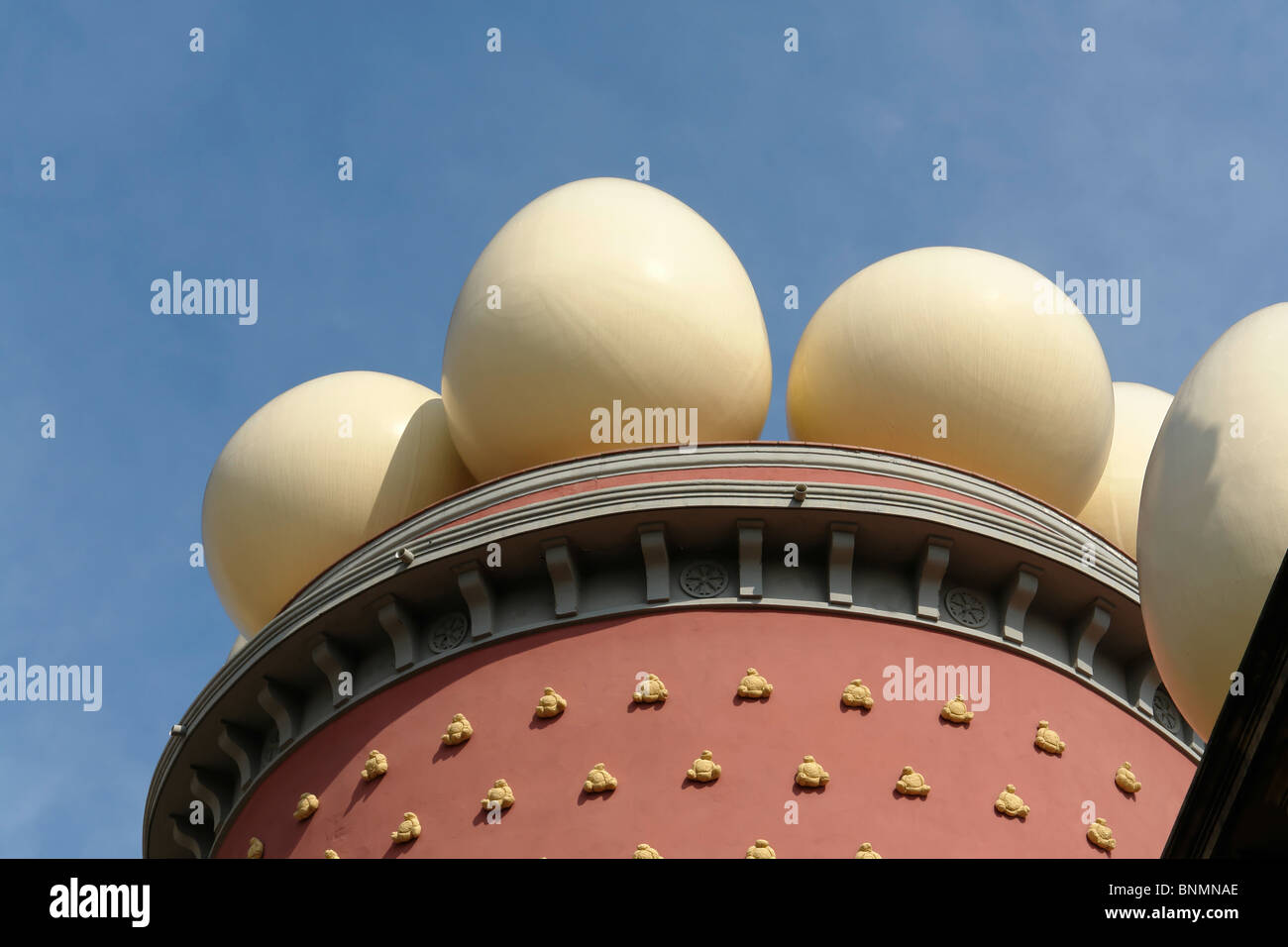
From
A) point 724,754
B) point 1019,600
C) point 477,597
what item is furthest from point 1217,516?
point 477,597

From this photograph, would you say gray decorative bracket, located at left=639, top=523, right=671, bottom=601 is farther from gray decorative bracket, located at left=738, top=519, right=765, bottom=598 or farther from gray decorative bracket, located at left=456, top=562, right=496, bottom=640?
gray decorative bracket, located at left=456, top=562, right=496, bottom=640

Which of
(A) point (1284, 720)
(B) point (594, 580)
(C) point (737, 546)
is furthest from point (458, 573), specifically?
(A) point (1284, 720)

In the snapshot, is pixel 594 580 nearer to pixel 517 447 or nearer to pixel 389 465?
pixel 517 447

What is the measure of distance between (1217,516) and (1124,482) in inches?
411

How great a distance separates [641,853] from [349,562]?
4.51 m

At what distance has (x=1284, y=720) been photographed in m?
8.14

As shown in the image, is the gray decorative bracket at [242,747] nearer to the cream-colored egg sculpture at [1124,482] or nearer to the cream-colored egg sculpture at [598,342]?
the cream-colored egg sculpture at [598,342]

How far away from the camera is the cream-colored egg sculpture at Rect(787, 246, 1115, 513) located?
17641mm

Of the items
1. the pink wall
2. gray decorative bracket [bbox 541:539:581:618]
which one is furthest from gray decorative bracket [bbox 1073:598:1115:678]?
gray decorative bracket [bbox 541:539:581:618]

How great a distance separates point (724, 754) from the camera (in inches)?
589

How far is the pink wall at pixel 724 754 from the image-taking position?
14.7m

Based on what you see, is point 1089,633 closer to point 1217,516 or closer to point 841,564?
point 841,564

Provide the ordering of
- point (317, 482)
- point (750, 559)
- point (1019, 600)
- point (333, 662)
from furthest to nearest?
point (317, 482), point (333, 662), point (1019, 600), point (750, 559)

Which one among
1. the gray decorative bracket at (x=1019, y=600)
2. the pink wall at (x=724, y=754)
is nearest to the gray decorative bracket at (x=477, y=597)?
the pink wall at (x=724, y=754)
